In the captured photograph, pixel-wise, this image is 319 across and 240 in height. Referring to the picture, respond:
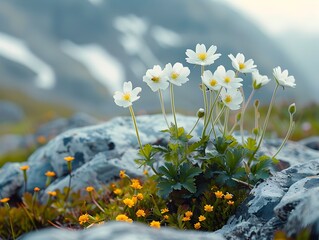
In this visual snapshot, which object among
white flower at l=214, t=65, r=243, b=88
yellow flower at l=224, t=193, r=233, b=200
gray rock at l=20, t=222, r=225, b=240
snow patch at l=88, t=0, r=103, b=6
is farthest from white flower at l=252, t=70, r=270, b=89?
snow patch at l=88, t=0, r=103, b=6

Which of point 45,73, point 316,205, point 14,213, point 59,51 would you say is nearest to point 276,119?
point 14,213

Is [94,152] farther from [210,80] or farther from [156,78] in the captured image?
[210,80]

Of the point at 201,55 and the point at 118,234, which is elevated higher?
the point at 201,55

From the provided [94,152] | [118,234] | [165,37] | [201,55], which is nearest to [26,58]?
[165,37]

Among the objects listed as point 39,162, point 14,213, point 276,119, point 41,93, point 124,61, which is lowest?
point 14,213

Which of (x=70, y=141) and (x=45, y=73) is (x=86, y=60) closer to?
(x=45, y=73)

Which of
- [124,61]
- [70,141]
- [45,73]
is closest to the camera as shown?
[70,141]

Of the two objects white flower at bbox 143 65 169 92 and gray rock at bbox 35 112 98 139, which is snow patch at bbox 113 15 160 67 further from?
white flower at bbox 143 65 169 92

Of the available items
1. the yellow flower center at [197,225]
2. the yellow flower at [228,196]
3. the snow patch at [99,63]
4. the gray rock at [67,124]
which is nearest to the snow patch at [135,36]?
the snow patch at [99,63]
